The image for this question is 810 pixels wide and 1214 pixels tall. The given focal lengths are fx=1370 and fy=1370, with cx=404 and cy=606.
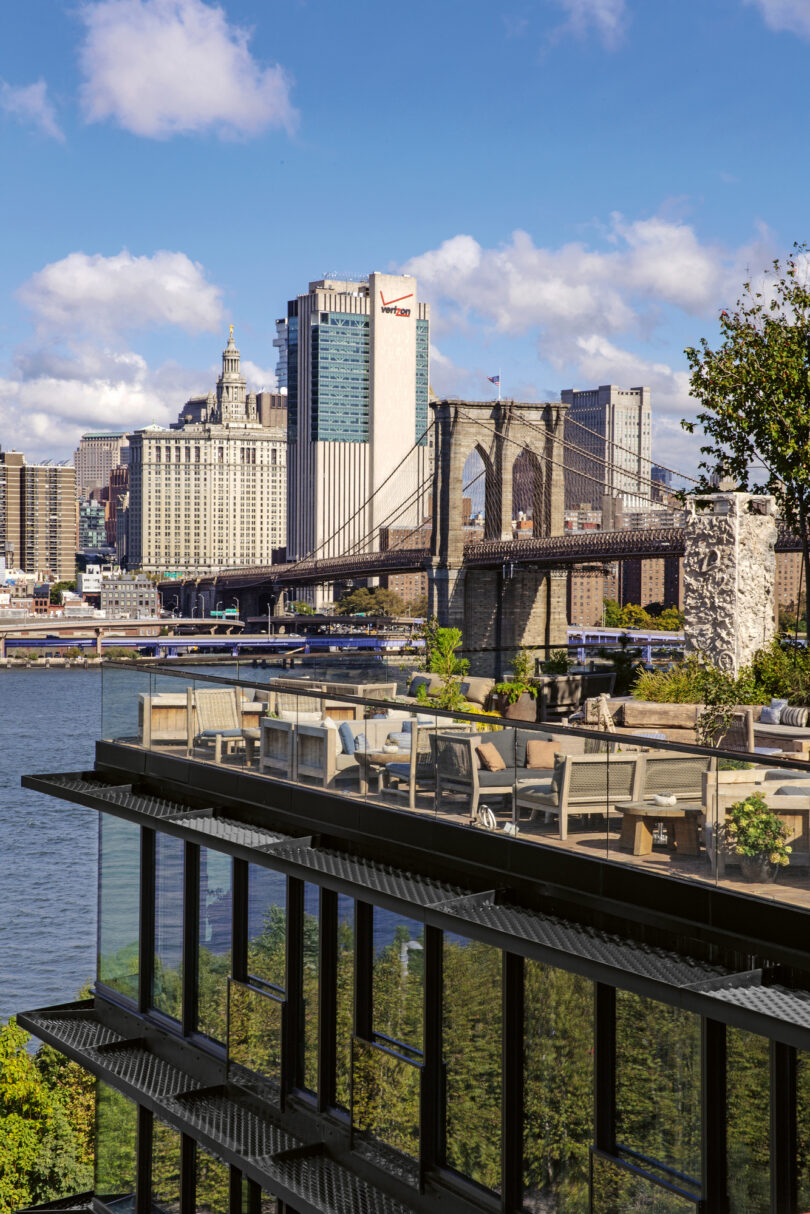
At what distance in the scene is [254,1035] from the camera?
8062mm

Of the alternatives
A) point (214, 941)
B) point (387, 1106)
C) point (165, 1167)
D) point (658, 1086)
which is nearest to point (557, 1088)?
point (658, 1086)

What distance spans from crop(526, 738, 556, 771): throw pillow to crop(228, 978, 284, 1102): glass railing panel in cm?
246

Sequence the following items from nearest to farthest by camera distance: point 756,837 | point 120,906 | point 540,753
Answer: point 756,837
point 540,753
point 120,906

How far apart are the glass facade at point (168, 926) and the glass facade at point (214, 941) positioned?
250 mm

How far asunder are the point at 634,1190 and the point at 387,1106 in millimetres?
1726

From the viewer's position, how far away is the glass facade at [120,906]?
9570mm

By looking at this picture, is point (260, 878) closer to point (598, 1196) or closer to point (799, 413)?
point (598, 1196)

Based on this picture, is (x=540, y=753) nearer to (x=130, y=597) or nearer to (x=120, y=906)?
(x=120, y=906)

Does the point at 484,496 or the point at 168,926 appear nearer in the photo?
the point at 168,926

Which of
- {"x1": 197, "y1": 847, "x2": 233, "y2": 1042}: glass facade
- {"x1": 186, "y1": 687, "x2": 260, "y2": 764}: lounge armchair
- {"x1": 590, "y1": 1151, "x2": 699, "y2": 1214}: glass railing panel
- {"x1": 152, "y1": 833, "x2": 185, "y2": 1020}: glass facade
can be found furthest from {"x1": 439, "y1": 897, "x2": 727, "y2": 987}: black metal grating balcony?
{"x1": 152, "y1": 833, "x2": 185, "y2": 1020}: glass facade

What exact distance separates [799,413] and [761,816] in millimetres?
11327

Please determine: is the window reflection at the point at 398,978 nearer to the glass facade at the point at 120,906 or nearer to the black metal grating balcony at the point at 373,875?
the black metal grating balcony at the point at 373,875

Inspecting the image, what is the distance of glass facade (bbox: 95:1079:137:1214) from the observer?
930cm

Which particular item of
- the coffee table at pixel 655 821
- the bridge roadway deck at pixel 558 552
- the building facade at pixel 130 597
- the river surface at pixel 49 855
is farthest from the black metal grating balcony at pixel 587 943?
the building facade at pixel 130 597
